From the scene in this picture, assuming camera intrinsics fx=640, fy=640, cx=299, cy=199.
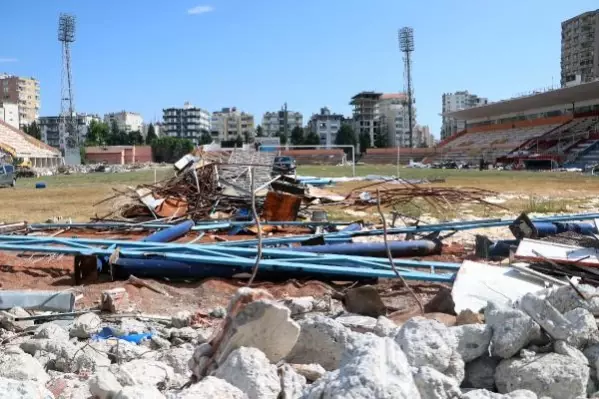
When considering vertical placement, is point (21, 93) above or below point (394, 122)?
above

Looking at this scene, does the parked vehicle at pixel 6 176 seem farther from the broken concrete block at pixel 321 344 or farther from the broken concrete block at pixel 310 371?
the broken concrete block at pixel 310 371

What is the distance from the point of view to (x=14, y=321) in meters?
5.85

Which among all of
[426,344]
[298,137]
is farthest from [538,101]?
[426,344]

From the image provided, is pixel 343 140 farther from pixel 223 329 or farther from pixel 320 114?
pixel 223 329

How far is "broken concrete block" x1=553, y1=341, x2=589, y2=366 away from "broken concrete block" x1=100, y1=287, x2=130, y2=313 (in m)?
4.20

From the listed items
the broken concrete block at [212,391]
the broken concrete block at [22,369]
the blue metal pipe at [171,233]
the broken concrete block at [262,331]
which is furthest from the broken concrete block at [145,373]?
the blue metal pipe at [171,233]

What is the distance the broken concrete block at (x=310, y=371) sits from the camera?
3.49m

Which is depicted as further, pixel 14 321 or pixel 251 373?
pixel 14 321

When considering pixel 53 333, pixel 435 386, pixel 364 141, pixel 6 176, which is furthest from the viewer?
pixel 364 141

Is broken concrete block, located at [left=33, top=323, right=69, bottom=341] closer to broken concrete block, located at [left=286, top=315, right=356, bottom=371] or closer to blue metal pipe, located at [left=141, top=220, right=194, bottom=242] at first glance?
broken concrete block, located at [left=286, top=315, right=356, bottom=371]

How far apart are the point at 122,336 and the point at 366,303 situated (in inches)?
83.4

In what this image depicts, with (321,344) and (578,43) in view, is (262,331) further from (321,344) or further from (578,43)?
(578,43)

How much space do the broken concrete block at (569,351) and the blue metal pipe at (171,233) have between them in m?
7.71

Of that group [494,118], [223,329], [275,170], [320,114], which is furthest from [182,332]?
[320,114]
